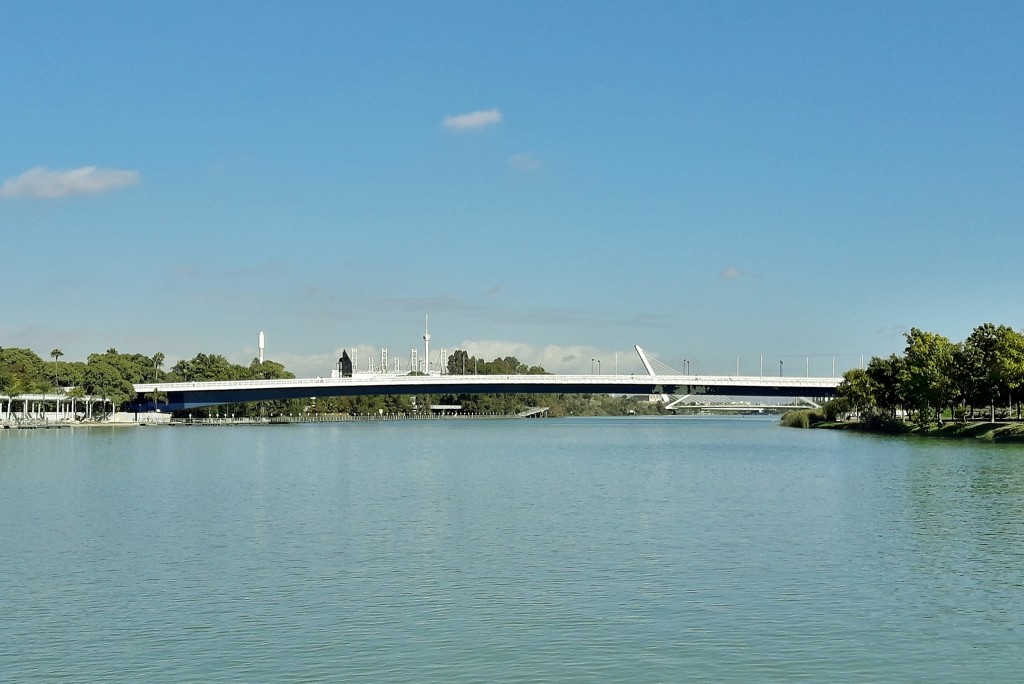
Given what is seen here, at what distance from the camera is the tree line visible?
88438 mm

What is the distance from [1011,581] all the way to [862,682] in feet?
32.9

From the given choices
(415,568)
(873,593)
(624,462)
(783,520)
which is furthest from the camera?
(624,462)

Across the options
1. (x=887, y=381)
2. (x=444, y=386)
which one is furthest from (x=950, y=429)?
(x=444, y=386)

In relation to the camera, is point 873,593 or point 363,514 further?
point 363,514

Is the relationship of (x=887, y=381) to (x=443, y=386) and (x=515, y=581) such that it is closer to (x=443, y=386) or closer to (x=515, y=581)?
(x=443, y=386)

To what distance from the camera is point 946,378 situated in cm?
9838

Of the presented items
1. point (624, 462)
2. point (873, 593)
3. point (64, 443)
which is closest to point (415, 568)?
point (873, 593)

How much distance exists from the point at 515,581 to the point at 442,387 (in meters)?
155

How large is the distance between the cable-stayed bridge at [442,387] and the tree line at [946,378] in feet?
170

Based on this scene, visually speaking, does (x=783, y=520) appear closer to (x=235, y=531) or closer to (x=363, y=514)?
(x=363, y=514)

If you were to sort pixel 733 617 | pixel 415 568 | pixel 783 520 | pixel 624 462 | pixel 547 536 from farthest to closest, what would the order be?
1. pixel 624 462
2. pixel 783 520
3. pixel 547 536
4. pixel 415 568
5. pixel 733 617

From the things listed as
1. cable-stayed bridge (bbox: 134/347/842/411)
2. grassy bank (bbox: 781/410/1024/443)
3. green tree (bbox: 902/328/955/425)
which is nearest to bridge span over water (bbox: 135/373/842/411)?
cable-stayed bridge (bbox: 134/347/842/411)

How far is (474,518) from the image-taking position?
124 feet

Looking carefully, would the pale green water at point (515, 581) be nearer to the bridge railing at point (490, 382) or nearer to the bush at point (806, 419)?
the bush at point (806, 419)
